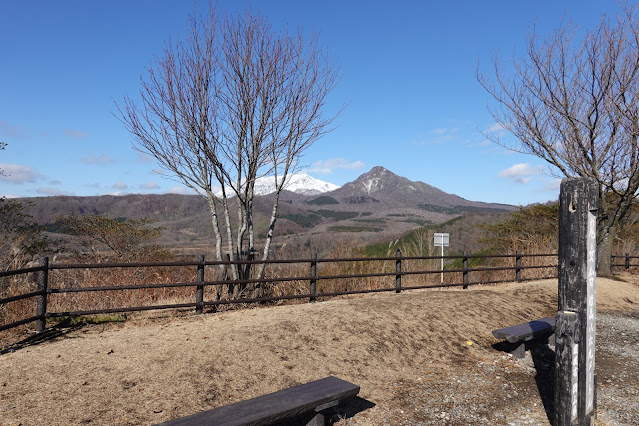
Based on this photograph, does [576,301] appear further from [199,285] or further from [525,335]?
[199,285]

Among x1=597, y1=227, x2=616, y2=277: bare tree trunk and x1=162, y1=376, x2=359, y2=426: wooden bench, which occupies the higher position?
x1=597, y1=227, x2=616, y2=277: bare tree trunk

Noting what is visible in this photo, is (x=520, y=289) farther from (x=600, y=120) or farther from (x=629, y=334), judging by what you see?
(x=600, y=120)

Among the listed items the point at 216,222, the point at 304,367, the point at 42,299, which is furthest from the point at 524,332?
the point at 42,299

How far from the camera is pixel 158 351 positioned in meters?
5.93

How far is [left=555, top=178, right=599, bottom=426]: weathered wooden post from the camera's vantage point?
4.28 m

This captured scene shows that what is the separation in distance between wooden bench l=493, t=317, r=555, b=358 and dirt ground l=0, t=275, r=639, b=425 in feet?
0.66

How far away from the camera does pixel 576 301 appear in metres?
4.31

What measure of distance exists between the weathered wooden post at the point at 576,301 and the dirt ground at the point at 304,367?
2.23ft

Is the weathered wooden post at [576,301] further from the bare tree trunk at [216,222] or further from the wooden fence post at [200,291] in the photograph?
the bare tree trunk at [216,222]

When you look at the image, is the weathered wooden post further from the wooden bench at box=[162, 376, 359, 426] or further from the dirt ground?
the wooden bench at box=[162, 376, 359, 426]

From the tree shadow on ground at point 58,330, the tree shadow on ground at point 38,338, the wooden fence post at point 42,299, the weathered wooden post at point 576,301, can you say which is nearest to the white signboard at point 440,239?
the tree shadow on ground at point 58,330

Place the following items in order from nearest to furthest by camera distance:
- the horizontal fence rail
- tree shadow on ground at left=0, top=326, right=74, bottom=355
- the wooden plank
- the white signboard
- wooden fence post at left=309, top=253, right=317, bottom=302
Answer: tree shadow on ground at left=0, top=326, right=74, bottom=355
the wooden plank
the horizontal fence rail
wooden fence post at left=309, top=253, right=317, bottom=302
the white signboard

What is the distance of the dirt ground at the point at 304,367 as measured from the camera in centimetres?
477

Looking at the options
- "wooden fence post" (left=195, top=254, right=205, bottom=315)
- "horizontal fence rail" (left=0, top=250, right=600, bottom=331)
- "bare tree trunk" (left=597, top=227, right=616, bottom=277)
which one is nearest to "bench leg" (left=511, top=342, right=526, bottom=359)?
"horizontal fence rail" (left=0, top=250, right=600, bottom=331)
